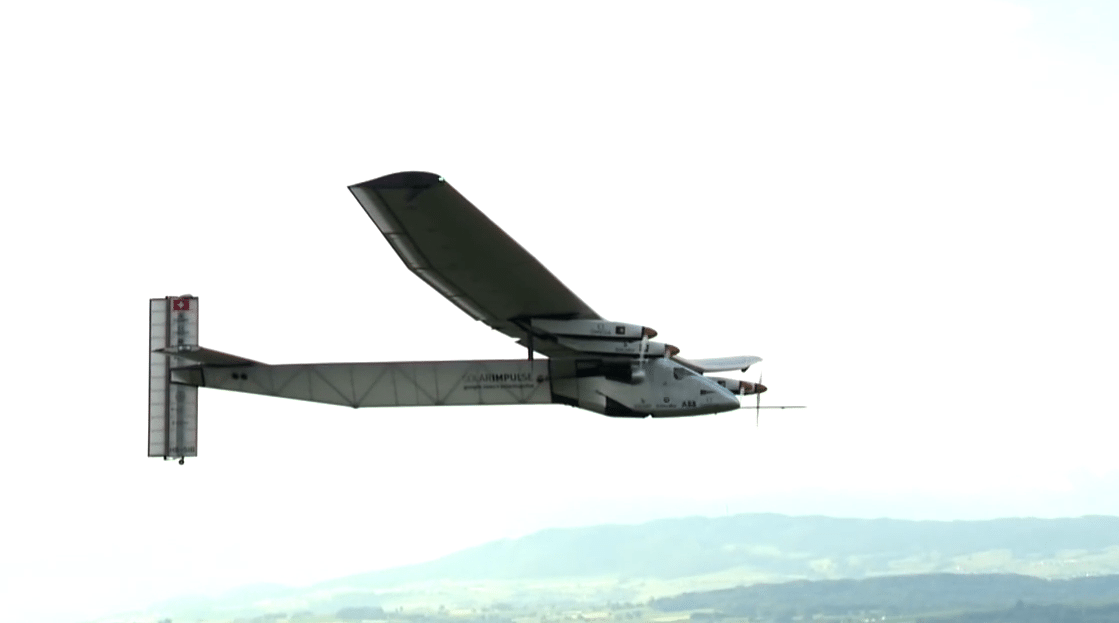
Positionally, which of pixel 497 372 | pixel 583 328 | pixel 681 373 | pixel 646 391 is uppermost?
pixel 583 328

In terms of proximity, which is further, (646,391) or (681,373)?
(681,373)

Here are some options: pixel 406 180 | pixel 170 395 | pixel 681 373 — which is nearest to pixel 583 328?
pixel 681 373

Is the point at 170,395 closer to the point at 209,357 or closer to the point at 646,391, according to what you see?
the point at 209,357

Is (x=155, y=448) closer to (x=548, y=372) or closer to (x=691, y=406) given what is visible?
(x=548, y=372)

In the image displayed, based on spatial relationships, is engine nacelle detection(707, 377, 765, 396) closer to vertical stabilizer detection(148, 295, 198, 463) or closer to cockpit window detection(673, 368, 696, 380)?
cockpit window detection(673, 368, 696, 380)

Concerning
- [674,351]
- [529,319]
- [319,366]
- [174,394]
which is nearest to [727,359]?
[674,351]

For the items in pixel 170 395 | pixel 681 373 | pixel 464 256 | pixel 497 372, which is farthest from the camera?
pixel 170 395

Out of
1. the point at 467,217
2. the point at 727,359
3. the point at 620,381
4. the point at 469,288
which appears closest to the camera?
the point at 467,217
